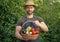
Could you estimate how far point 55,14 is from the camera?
11172 millimetres

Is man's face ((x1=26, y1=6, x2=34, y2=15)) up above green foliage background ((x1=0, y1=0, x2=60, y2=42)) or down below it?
above

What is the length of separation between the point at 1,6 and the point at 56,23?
6.41 ft

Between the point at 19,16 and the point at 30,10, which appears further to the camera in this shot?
the point at 19,16

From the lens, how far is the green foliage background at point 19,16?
973 cm

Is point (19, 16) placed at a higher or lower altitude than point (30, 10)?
lower

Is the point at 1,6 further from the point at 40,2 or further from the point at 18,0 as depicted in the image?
the point at 40,2

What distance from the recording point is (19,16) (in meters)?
10.2

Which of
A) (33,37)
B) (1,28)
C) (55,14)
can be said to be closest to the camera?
(33,37)

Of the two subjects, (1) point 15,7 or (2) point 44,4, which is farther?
(2) point 44,4

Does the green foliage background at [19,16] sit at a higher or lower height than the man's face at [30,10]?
lower

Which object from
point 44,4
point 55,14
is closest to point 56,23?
point 55,14

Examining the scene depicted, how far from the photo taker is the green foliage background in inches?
383

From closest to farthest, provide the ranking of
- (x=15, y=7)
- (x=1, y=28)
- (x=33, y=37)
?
(x=33, y=37), (x=1, y=28), (x=15, y=7)

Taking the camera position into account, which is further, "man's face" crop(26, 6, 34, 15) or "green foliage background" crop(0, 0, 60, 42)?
"green foliage background" crop(0, 0, 60, 42)
